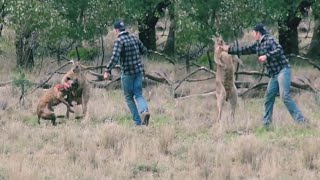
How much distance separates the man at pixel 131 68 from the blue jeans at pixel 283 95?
222cm

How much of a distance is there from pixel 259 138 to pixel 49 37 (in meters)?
11.3

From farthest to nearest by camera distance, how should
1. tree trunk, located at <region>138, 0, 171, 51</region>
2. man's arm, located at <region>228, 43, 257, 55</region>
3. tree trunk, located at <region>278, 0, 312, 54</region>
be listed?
tree trunk, located at <region>138, 0, 171, 51</region> < tree trunk, located at <region>278, 0, 312, 54</region> < man's arm, located at <region>228, 43, 257, 55</region>

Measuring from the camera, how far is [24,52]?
22812 millimetres

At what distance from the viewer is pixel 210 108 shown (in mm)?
15875

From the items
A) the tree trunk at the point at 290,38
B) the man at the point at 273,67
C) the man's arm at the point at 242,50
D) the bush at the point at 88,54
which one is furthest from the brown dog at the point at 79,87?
the tree trunk at the point at 290,38

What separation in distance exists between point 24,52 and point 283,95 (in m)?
12.3

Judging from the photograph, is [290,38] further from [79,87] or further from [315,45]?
[79,87]

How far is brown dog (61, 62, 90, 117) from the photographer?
1379 cm

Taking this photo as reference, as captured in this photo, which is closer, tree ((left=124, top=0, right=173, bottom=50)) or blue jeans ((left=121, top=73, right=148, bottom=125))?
blue jeans ((left=121, top=73, right=148, bottom=125))

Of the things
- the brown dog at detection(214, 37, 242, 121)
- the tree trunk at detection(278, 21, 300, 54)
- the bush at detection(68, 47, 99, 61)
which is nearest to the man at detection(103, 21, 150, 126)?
the brown dog at detection(214, 37, 242, 121)

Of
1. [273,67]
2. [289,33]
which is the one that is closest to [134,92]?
[273,67]

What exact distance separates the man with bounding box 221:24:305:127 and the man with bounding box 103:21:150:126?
1.69m

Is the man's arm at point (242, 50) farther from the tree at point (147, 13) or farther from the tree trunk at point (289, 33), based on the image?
the tree trunk at point (289, 33)

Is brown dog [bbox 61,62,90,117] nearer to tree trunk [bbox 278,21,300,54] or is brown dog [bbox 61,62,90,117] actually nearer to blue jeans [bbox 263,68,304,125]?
blue jeans [bbox 263,68,304,125]
